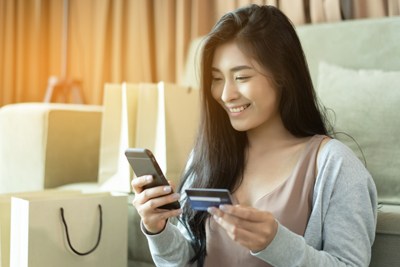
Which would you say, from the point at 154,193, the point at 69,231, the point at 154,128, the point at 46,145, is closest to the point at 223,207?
the point at 154,193

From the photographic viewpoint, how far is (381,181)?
131 cm

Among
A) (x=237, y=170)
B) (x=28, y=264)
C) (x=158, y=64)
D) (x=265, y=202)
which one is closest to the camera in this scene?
(x=265, y=202)

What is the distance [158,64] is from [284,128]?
141 cm

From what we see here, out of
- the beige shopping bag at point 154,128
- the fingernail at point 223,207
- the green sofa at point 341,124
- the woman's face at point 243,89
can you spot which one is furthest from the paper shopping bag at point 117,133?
the fingernail at point 223,207

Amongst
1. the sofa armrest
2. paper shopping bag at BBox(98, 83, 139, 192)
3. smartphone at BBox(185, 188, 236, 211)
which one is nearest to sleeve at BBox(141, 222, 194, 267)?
smartphone at BBox(185, 188, 236, 211)

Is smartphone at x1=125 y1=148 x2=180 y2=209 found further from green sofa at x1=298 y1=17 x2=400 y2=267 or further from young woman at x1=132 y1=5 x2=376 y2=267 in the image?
green sofa at x1=298 y1=17 x2=400 y2=267

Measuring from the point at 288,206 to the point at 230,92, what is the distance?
0.73 ft

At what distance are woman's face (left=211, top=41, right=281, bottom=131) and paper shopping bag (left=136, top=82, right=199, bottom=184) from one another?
523 millimetres

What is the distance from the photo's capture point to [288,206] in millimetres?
980

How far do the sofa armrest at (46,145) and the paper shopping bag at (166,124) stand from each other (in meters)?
0.34

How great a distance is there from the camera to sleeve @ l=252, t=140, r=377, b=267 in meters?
0.89

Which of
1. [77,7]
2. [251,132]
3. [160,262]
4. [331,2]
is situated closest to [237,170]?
[251,132]

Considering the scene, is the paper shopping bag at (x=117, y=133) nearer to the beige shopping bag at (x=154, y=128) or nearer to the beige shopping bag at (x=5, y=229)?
the beige shopping bag at (x=154, y=128)

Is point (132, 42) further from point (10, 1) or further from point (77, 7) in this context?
point (10, 1)
